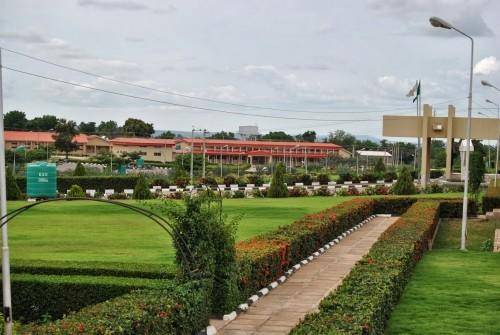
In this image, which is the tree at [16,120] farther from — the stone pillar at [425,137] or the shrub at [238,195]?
the stone pillar at [425,137]

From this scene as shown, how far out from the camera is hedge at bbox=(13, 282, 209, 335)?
7.85m

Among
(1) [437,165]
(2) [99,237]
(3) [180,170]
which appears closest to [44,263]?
(2) [99,237]

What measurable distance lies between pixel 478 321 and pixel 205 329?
484 centimetres

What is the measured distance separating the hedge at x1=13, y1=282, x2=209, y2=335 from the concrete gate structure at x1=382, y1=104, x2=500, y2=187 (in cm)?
3507

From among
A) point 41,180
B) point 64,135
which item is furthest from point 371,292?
point 64,135

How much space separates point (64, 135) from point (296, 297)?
83.0m

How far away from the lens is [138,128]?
391 feet

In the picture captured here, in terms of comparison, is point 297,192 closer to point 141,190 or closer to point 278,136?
point 141,190

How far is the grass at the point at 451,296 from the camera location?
1141 centimetres

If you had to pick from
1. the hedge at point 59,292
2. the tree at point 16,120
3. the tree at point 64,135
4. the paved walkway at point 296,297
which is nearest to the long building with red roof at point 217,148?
the tree at point 64,135

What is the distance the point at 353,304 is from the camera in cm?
966

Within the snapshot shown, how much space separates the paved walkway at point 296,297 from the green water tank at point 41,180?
22.0m

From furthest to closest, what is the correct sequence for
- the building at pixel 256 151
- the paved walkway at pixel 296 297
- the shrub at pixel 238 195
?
the building at pixel 256 151 < the shrub at pixel 238 195 < the paved walkway at pixel 296 297

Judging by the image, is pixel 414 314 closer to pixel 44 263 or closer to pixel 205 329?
pixel 205 329
